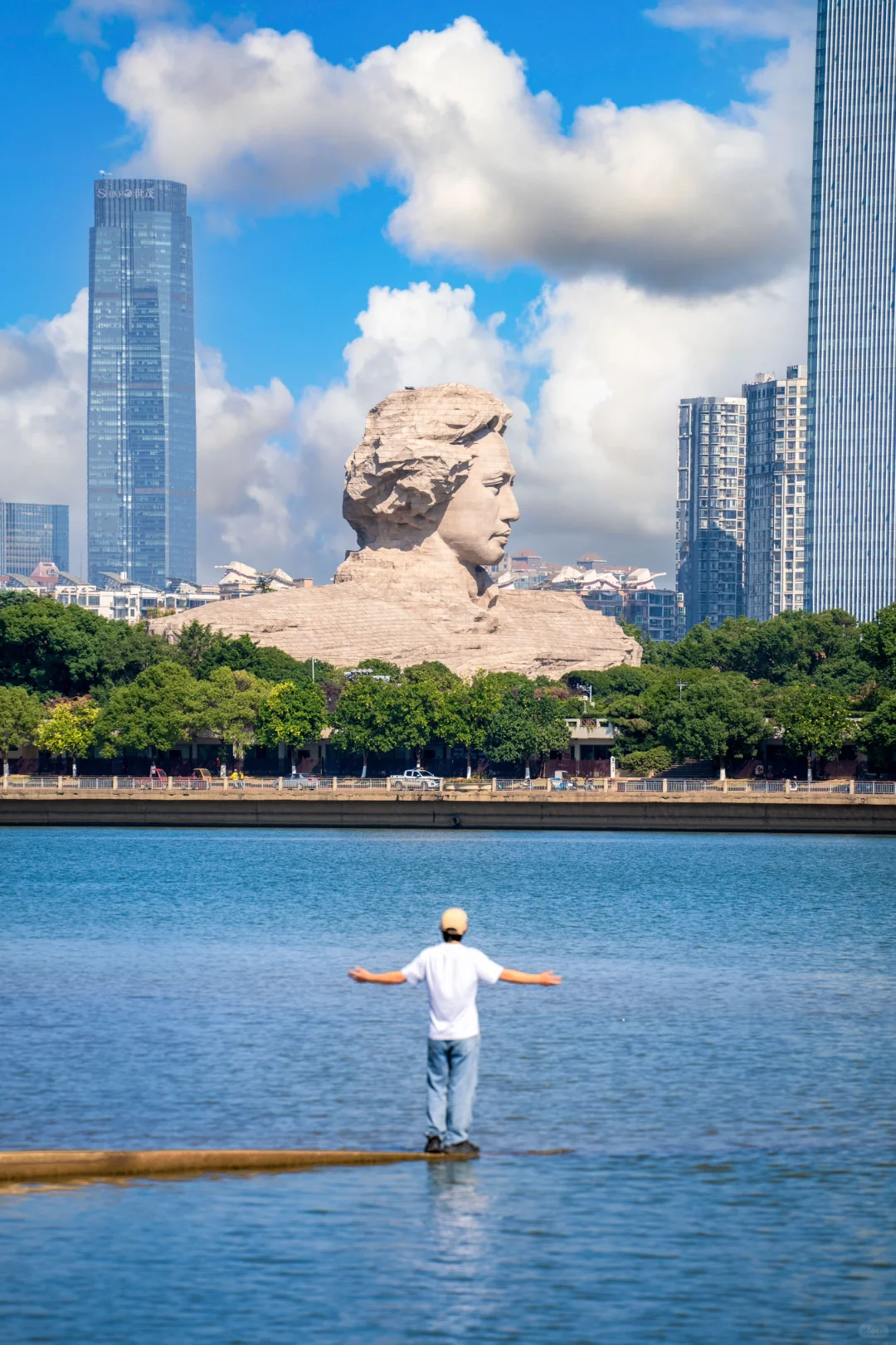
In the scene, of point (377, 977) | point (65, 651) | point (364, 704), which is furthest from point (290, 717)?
point (377, 977)

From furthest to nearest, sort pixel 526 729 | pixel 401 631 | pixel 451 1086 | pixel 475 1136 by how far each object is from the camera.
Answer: pixel 401 631 < pixel 526 729 < pixel 475 1136 < pixel 451 1086

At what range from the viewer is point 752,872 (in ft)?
200

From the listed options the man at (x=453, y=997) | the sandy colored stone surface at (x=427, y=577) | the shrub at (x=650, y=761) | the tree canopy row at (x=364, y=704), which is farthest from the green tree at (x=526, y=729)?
the man at (x=453, y=997)

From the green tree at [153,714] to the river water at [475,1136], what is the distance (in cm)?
6351

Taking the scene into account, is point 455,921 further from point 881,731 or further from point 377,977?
point 881,731

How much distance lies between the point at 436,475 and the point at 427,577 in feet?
22.7

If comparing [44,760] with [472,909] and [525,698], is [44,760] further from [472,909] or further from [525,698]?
[472,909]

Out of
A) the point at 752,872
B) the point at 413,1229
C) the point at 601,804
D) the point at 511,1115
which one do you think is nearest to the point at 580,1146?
the point at 511,1115

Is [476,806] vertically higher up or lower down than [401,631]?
lower down

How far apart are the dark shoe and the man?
0.30m

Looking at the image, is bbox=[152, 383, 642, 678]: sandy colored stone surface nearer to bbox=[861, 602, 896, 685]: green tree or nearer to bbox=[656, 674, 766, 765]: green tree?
bbox=[656, 674, 766, 765]: green tree

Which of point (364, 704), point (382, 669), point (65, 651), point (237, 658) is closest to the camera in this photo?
point (364, 704)

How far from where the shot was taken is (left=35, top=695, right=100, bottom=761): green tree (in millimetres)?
105625

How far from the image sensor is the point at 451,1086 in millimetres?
15555
